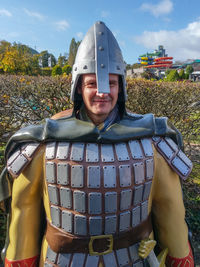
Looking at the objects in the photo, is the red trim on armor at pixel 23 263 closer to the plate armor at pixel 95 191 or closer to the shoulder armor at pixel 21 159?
the plate armor at pixel 95 191

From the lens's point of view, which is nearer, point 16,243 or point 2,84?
point 16,243

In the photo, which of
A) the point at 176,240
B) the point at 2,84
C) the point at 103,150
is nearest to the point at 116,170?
the point at 103,150

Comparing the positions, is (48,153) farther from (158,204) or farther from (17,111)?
(17,111)

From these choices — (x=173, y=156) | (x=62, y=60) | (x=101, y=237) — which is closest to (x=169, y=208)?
(x=173, y=156)

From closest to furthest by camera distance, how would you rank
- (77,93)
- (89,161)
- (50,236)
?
1. (89,161)
2. (50,236)
3. (77,93)

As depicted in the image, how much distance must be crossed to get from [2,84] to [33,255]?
3918 millimetres

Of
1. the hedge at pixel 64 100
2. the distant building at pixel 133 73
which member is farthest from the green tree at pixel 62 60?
the hedge at pixel 64 100

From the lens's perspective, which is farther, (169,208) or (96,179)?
(169,208)

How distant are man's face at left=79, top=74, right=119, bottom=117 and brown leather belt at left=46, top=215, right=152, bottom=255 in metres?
0.75

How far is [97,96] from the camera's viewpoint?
1309mm

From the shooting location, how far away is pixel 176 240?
1.44 meters

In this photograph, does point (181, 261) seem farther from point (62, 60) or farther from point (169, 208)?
point (62, 60)

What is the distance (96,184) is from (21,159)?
0.49 meters

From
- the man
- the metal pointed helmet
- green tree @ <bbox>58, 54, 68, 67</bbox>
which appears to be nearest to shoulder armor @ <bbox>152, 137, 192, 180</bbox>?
the man
